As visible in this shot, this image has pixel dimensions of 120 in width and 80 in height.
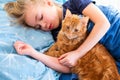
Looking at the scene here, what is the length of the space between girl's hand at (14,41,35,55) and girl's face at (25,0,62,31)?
202 mm

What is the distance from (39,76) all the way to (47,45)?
269 millimetres

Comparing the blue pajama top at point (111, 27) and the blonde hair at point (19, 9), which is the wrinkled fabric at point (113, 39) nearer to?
the blue pajama top at point (111, 27)

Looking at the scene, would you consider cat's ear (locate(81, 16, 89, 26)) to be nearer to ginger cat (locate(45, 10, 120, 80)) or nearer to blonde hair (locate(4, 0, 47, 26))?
ginger cat (locate(45, 10, 120, 80))

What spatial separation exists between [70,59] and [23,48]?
233 millimetres

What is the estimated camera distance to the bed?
1010 mm

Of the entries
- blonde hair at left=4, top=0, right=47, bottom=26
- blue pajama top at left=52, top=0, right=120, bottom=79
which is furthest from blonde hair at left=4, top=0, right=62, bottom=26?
blue pajama top at left=52, top=0, right=120, bottom=79

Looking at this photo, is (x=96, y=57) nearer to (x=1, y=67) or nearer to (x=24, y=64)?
(x=24, y=64)

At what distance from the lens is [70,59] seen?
115 centimetres

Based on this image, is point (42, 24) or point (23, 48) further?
point (42, 24)

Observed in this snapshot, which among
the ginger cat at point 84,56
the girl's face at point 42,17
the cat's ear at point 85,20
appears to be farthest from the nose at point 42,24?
the cat's ear at point 85,20

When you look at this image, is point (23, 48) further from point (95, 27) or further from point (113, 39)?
point (113, 39)

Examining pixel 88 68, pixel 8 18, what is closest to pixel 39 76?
pixel 88 68

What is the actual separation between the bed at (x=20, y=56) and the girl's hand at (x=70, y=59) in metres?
0.06

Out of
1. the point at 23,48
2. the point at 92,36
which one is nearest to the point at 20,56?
the point at 23,48
